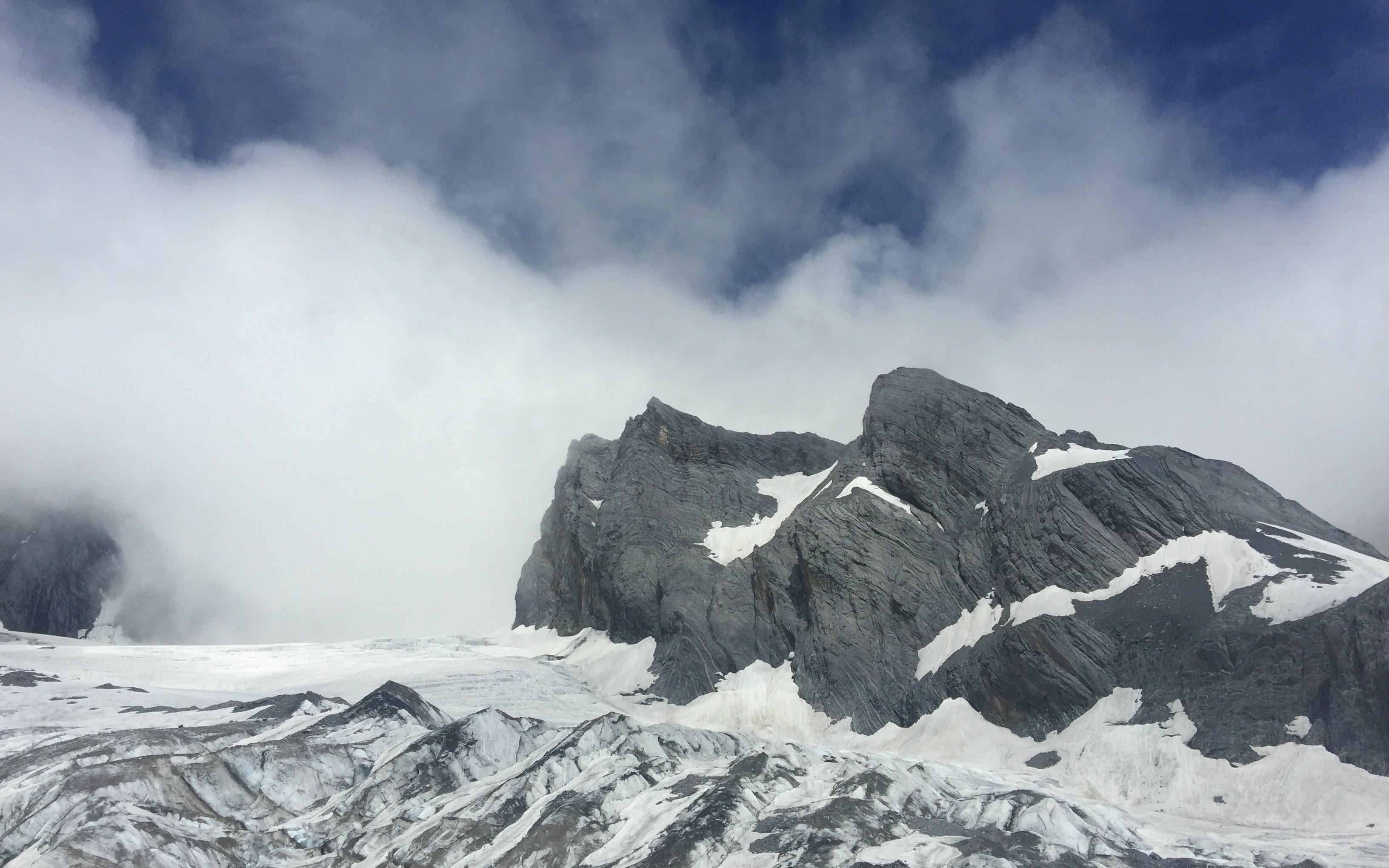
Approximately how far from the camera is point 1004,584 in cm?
7881

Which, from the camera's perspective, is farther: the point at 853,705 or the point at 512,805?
the point at 853,705

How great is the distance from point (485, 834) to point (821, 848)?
1785 cm

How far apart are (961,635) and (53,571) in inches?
6232

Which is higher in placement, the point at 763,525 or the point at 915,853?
the point at 763,525

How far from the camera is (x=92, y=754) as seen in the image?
171ft

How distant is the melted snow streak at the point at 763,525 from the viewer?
4309 inches

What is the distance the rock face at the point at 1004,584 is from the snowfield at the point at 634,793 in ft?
9.00

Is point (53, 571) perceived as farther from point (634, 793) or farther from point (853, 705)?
point (634, 793)

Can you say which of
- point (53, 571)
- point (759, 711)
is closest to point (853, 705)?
point (759, 711)

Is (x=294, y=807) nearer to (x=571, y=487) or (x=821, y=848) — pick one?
(x=821, y=848)

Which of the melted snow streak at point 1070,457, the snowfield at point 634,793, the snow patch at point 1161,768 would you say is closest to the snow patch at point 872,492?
the melted snow streak at point 1070,457

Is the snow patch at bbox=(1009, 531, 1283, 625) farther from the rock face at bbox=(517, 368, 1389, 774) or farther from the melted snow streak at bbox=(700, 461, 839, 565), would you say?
the melted snow streak at bbox=(700, 461, 839, 565)

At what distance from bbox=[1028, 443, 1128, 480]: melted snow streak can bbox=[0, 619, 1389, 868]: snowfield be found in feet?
53.3

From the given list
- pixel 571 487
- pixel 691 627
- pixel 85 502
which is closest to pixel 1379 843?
pixel 691 627
